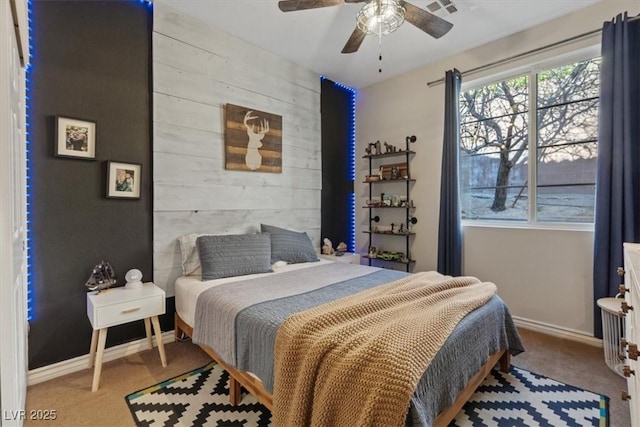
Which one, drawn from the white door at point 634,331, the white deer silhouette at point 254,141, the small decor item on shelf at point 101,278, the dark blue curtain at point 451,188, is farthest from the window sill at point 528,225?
the small decor item on shelf at point 101,278

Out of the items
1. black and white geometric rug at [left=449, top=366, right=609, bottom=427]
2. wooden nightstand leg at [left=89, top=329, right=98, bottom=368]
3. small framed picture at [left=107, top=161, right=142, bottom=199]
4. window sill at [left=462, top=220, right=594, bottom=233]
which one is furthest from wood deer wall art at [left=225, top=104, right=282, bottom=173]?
black and white geometric rug at [left=449, top=366, right=609, bottom=427]

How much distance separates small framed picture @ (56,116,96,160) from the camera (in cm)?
206

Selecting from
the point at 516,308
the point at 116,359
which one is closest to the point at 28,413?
the point at 116,359

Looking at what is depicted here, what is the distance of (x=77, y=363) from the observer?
2.16 m

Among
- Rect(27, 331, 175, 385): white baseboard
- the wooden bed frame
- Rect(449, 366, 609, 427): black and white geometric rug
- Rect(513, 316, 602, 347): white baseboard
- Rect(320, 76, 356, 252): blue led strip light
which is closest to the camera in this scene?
the wooden bed frame

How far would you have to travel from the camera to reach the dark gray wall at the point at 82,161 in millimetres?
2020

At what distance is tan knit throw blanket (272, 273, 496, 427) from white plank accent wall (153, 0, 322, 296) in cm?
169

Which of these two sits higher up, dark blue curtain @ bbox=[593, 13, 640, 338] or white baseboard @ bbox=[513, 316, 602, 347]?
dark blue curtain @ bbox=[593, 13, 640, 338]

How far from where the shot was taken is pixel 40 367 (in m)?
2.02

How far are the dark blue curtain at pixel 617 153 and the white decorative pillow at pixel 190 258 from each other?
3257 mm

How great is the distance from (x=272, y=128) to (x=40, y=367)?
8.87ft

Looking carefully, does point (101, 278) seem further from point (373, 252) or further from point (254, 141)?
point (373, 252)

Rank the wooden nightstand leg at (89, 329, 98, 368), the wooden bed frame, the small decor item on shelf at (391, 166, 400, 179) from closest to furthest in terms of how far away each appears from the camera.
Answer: the wooden bed frame, the wooden nightstand leg at (89, 329, 98, 368), the small decor item on shelf at (391, 166, 400, 179)

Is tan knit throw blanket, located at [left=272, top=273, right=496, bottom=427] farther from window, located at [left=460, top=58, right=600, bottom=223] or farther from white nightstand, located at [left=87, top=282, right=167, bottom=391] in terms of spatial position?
window, located at [left=460, top=58, right=600, bottom=223]
